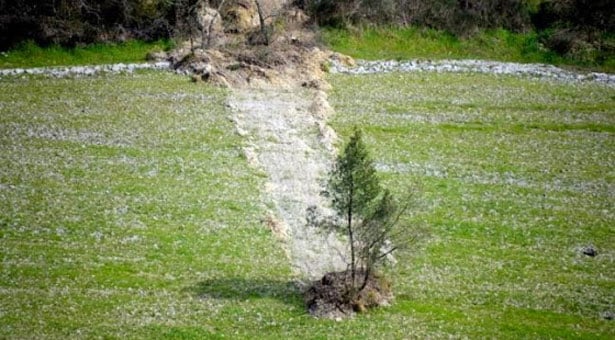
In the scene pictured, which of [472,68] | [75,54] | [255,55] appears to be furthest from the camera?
[472,68]

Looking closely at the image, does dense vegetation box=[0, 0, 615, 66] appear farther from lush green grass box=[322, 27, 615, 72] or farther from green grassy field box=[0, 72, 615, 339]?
green grassy field box=[0, 72, 615, 339]

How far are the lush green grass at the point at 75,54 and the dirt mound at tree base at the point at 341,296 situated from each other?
41746mm

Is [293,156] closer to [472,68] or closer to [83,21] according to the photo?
[472,68]

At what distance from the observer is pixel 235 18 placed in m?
74.4

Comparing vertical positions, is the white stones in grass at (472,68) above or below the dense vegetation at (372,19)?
below

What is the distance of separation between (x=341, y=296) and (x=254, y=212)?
10.3 m

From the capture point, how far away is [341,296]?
110ft

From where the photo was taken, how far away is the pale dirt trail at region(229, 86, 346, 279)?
128 feet

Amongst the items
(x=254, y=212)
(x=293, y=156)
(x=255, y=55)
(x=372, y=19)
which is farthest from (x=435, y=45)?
(x=254, y=212)

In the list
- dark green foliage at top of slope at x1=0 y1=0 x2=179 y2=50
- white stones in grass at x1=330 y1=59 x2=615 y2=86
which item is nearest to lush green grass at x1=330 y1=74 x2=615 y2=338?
white stones in grass at x1=330 y1=59 x2=615 y2=86

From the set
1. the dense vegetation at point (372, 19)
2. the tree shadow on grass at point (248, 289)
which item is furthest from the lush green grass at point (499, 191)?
the dense vegetation at point (372, 19)

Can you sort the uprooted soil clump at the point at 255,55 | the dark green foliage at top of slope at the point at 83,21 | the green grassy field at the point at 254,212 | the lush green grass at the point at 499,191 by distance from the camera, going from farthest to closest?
1. the dark green foliage at top of slope at the point at 83,21
2. the uprooted soil clump at the point at 255,55
3. the lush green grass at the point at 499,191
4. the green grassy field at the point at 254,212

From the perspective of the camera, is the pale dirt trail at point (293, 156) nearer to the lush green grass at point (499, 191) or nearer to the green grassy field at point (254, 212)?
the green grassy field at point (254, 212)

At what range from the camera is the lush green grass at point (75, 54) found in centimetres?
6925
